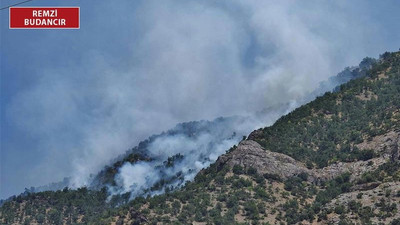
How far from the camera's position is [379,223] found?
161m

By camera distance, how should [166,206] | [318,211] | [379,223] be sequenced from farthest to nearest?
[166,206] → [318,211] → [379,223]

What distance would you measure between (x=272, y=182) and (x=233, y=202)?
18.8 m

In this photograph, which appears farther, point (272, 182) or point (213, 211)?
point (272, 182)

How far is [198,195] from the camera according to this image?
19325cm

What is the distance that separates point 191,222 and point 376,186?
4995 cm

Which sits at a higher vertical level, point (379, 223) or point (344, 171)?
point (344, 171)

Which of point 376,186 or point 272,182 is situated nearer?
point 376,186

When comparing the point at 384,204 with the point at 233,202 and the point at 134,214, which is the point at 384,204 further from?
the point at 134,214

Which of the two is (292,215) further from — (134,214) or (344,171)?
(134,214)

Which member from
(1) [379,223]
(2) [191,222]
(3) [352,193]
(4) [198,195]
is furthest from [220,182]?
(1) [379,223]

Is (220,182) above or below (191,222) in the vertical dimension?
above

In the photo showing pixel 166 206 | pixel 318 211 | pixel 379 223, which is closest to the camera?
pixel 379 223

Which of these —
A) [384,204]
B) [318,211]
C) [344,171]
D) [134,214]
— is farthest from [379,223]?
[134,214]

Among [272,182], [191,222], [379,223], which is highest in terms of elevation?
[272,182]
